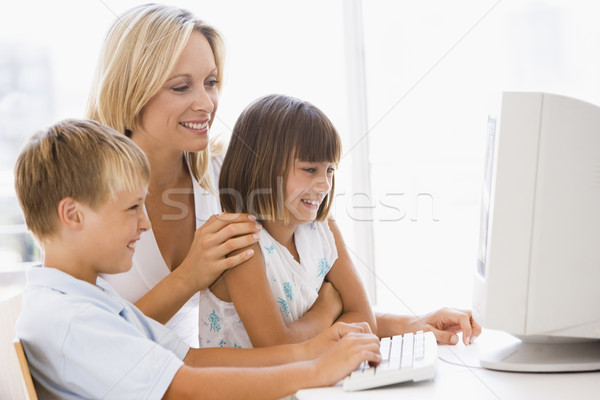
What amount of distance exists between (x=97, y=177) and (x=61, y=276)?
165 mm

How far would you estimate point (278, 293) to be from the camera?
137 centimetres

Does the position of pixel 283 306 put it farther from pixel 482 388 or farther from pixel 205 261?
pixel 482 388

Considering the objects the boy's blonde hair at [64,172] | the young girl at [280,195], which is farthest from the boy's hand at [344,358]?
the boy's blonde hair at [64,172]

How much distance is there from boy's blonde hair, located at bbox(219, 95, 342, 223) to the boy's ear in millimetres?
449

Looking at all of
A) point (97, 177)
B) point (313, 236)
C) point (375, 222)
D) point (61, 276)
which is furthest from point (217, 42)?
point (375, 222)

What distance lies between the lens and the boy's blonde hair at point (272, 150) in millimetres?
1362

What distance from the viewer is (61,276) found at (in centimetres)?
94

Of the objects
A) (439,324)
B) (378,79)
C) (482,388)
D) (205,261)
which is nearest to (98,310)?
(205,261)

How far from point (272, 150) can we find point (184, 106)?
0.81 ft

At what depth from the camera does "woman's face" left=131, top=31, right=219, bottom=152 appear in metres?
1.44

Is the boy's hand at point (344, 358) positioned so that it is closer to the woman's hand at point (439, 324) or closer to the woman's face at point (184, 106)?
the woman's hand at point (439, 324)

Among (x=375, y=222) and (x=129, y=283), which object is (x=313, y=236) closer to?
(x=129, y=283)

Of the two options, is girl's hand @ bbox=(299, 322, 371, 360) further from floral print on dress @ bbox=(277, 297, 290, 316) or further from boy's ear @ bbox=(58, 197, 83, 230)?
boy's ear @ bbox=(58, 197, 83, 230)

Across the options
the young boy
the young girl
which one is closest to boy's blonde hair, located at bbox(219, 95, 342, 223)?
the young girl
